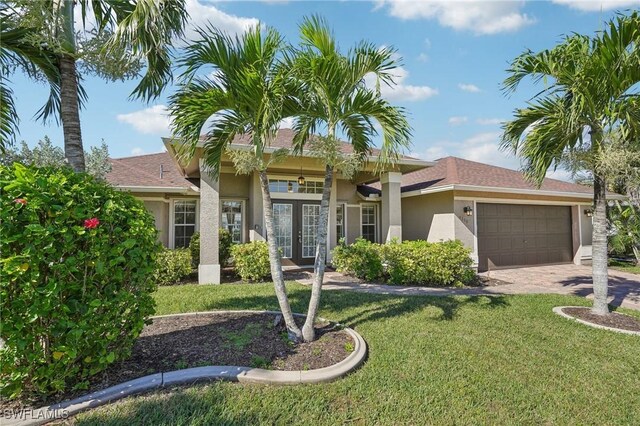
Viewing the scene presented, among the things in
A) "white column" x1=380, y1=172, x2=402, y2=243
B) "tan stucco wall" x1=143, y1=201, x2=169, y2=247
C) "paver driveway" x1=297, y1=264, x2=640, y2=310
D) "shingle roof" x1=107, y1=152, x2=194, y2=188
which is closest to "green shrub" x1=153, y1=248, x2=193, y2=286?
"tan stucco wall" x1=143, y1=201, x2=169, y2=247

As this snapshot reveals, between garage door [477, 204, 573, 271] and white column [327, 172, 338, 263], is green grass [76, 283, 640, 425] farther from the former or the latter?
white column [327, 172, 338, 263]

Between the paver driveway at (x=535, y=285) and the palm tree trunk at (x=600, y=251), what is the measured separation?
1743 millimetres

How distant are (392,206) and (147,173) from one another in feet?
31.4

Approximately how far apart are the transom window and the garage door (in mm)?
6335

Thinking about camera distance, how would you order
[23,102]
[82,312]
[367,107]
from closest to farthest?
[82,312]
[367,107]
[23,102]

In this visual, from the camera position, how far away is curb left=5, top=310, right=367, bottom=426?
2.67m

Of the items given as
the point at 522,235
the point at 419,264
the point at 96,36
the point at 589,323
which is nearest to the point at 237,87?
the point at 96,36

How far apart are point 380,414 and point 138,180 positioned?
1080cm

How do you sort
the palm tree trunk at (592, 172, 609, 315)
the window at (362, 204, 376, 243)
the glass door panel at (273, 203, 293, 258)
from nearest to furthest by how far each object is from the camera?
the palm tree trunk at (592, 172, 609, 315)
the glass door panel at (273, 203, 293, 258)
the window at (362, 204, 376, 243)

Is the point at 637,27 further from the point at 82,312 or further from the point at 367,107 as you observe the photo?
the point at 82,312

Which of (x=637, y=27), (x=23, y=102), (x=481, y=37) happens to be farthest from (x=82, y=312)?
(x=481, y=37)

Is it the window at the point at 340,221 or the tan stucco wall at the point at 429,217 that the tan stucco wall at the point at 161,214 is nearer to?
the window at the point at 340,221

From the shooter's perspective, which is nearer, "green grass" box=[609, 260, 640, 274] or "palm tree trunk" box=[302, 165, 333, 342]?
"palm tree trunk" box=[302, 165, 333, 342]

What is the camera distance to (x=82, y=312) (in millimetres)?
2783
